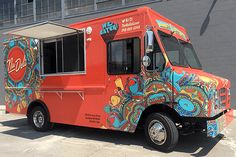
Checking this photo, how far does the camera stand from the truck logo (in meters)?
6.72

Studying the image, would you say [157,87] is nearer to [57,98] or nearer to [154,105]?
[154,105]

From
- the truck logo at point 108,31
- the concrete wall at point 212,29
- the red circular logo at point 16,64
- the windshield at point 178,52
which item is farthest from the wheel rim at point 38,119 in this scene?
the concrete wall at point 212,29

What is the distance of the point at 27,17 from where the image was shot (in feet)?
57.8

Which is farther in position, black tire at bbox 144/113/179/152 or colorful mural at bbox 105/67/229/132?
black tire at bbox 144/113/179/152

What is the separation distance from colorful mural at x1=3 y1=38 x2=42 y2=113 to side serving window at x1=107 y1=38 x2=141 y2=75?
2978mm

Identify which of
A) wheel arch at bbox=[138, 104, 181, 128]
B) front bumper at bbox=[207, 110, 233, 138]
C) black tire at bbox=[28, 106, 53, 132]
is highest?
wheel arch at bbox=[138, 104, 181, 128]

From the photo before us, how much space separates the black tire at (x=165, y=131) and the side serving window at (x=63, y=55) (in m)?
2.50

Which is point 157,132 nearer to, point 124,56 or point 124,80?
point 124,80

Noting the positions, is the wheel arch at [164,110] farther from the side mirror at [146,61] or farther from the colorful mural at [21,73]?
the colorful mural at [21,73]

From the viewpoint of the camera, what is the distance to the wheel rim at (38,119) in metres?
8.50

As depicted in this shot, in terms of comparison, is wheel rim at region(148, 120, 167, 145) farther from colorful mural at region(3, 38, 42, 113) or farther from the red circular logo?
the red circular logo

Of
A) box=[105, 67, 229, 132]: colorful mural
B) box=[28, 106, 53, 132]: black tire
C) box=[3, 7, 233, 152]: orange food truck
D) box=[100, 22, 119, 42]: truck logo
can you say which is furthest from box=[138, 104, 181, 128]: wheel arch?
box=[28, 106, 53, 132]: black tire

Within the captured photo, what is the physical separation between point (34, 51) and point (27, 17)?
32.8ft

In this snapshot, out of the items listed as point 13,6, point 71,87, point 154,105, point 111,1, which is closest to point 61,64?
point 71,87
